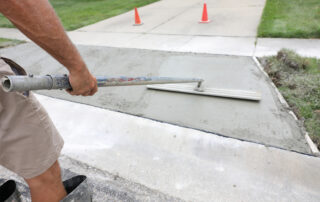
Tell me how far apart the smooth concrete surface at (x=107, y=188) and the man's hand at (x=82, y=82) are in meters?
0.76

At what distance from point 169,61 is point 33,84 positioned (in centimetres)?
314

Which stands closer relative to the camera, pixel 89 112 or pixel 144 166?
pixel 144 166

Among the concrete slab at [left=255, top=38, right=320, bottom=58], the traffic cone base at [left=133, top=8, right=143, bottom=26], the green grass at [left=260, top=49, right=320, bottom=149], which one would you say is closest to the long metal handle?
the green grass at [left=260, top=49, right=320, bottom=149]

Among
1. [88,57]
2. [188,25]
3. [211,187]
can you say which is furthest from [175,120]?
[188,25]

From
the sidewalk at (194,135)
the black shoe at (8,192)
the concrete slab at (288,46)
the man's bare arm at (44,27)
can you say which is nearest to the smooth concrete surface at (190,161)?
the sidewalk at (194,135)

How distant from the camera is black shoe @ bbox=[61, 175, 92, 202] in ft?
3.83

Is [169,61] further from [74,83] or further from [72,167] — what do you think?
[74,83]

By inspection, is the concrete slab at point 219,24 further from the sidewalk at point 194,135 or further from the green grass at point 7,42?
the green grass at point 7,42

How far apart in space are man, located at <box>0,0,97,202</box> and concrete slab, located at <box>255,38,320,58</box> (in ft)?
11.6

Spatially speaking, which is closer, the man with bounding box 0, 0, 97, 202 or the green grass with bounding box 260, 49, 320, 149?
the man with bounding box 0, 0, 97, 202

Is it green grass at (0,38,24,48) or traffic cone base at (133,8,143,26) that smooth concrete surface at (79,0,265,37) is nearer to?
traffic cone base at (133,8,143,26)

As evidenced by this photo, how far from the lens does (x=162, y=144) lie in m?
2.11

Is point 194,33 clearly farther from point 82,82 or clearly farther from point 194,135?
point 82,82

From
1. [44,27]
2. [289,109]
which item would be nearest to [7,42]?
[44,27]
